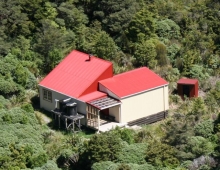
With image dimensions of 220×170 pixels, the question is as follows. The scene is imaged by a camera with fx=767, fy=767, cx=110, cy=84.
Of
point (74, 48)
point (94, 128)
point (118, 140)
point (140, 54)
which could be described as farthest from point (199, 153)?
point (74, 48)

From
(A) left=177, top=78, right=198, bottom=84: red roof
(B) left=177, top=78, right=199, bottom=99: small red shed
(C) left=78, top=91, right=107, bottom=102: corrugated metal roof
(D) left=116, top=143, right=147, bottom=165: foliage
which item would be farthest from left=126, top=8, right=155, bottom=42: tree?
(D) left=116, top=143, right=147, bottom=165: foliage

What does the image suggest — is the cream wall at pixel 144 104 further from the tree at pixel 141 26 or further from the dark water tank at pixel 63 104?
the tree at pixel 141 26

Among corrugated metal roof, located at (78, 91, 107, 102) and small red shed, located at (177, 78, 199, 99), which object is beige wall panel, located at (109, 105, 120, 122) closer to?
corrugated metal roof, located at (78, 91, 107, 102)

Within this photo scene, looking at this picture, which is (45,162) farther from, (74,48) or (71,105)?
(74,48)

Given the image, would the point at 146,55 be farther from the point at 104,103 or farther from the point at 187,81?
the point at 104,103

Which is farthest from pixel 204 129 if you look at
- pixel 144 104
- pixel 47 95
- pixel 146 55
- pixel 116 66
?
pixel 116 66
